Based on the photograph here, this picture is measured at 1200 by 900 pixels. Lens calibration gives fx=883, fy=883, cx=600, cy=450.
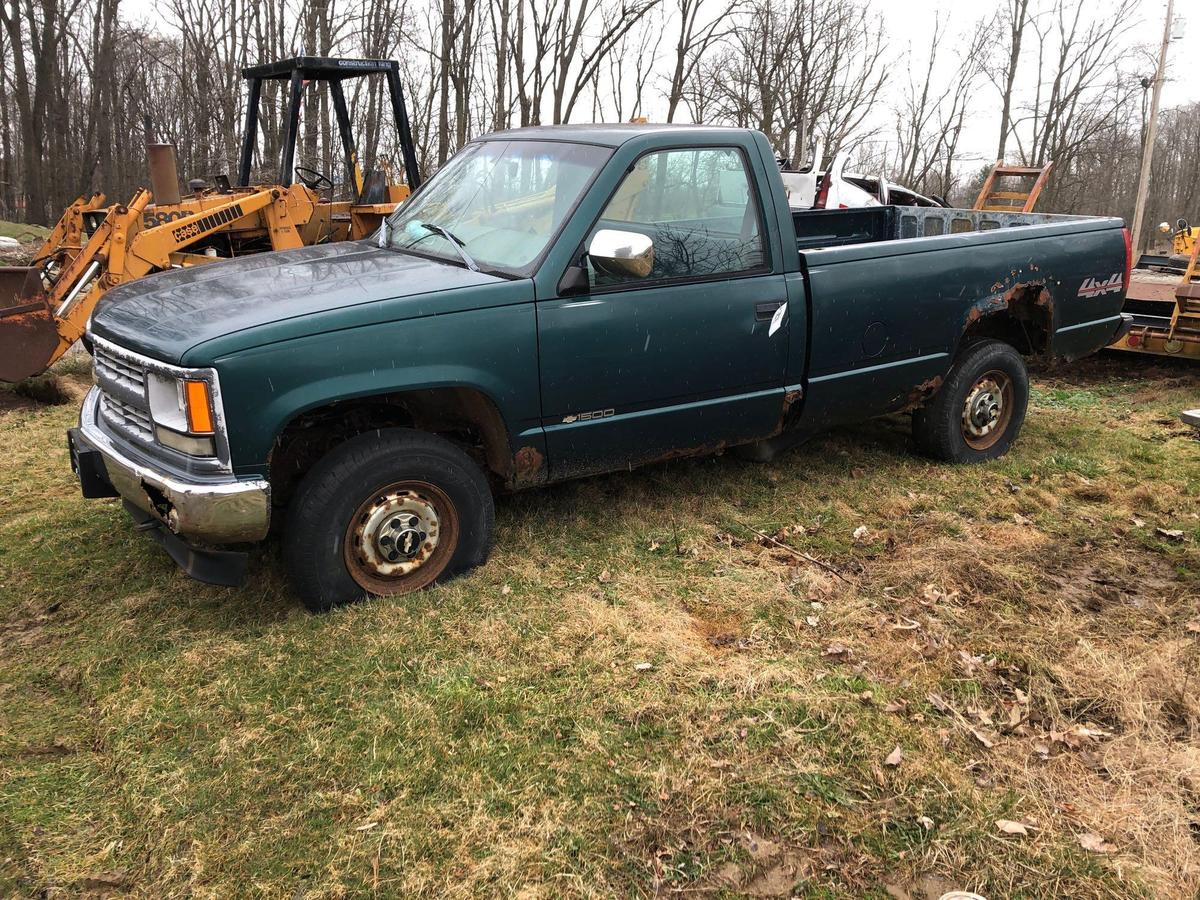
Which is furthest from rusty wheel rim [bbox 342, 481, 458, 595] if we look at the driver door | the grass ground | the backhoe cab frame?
the backhoe cab frame

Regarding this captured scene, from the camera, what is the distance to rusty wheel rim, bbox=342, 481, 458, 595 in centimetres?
377

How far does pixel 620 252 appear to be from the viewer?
3.82 m

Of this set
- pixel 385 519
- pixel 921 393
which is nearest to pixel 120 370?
pixel 385 519

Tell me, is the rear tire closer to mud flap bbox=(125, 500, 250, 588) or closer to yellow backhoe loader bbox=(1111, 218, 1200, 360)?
yellow backhoe loader bbox=(1111, 218, 1200, 360)

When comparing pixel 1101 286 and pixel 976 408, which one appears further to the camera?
pixel 1101 286

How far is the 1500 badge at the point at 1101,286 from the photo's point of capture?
5855 mm

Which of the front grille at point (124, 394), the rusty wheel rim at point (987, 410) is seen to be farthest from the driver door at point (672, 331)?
the rusty wheel rim at point (987, 410)

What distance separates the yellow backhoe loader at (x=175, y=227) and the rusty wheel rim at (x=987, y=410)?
231 inches

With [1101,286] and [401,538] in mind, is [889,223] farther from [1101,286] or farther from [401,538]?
[401,538]

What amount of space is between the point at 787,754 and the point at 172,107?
1443 inches

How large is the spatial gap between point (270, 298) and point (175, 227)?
5.10 metres

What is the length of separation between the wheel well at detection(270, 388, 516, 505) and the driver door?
0.26 m

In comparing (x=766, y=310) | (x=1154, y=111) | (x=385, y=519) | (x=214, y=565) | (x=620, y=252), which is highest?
(x=1154, y=111)

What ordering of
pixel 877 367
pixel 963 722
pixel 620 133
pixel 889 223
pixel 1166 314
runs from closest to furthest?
pixel 963 722, pixel 620 133, pixel 877 367, pixel 889 223, pixel 1166 314
